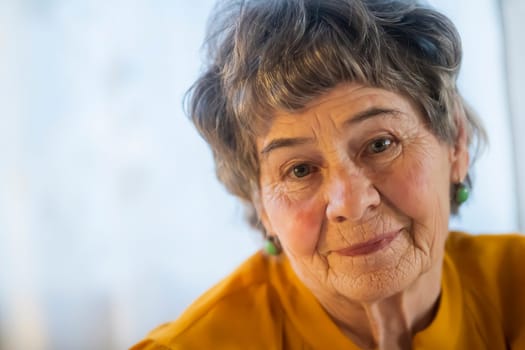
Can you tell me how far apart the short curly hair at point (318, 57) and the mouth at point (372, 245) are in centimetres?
23

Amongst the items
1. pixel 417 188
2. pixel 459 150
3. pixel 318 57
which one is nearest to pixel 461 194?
pixel 459 150

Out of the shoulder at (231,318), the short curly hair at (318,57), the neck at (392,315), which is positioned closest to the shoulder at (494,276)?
the neck at (392,315)

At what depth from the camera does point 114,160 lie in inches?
54.3

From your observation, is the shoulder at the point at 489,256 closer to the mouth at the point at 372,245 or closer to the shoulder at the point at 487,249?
the shoulder at the point at 487,249

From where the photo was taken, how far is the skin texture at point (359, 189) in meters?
0.97

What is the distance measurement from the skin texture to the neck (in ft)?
0.17

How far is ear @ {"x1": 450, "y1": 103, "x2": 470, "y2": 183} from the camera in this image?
1.13 m

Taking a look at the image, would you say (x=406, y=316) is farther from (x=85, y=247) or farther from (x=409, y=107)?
(x=85, y=247)

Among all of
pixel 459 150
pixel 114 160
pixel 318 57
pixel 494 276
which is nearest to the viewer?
pixel 318 57

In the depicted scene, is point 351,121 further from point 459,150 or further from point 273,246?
point 273,246

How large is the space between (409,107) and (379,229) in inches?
9.5

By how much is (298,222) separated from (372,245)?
0.48 feet

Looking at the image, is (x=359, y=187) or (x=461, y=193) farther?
(x=461, y=193)

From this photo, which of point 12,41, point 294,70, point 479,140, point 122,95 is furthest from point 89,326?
point 479,140
